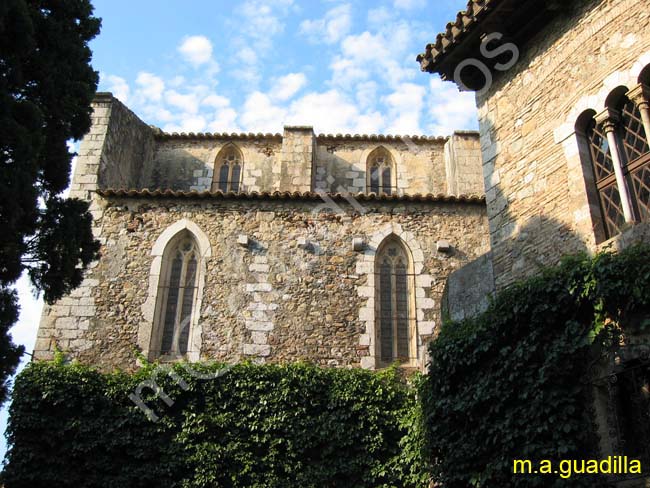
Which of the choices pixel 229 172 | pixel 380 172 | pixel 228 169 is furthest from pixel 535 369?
pixel 228 169

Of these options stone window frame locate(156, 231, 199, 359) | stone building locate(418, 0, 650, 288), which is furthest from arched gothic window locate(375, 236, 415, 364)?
stone building locate(418, 0, 650, 288)

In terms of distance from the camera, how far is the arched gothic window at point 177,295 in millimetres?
13109

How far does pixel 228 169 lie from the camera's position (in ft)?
59.5

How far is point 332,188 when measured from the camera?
17.5m

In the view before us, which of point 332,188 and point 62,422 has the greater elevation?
point 332,188

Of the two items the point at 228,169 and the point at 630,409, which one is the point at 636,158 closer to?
the point at 630,409

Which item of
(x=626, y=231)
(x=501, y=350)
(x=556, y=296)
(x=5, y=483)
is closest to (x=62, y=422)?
(x=5, y=483)

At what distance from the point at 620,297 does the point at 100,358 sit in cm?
947

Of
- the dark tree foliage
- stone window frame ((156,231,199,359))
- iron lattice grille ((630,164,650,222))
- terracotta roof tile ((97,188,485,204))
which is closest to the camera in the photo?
iron lattice grille ((630,164,650,222))

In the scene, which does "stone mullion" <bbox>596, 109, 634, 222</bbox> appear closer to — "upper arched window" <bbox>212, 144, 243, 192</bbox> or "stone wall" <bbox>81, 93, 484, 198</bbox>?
"stone wall" <bbox>81, 93, 484, 198</bbox>

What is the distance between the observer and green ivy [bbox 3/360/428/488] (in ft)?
35.6

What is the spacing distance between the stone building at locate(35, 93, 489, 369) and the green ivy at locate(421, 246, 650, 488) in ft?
16.7

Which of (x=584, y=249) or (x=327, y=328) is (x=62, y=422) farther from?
(x=584, y=249)

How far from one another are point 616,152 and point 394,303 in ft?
22.4
